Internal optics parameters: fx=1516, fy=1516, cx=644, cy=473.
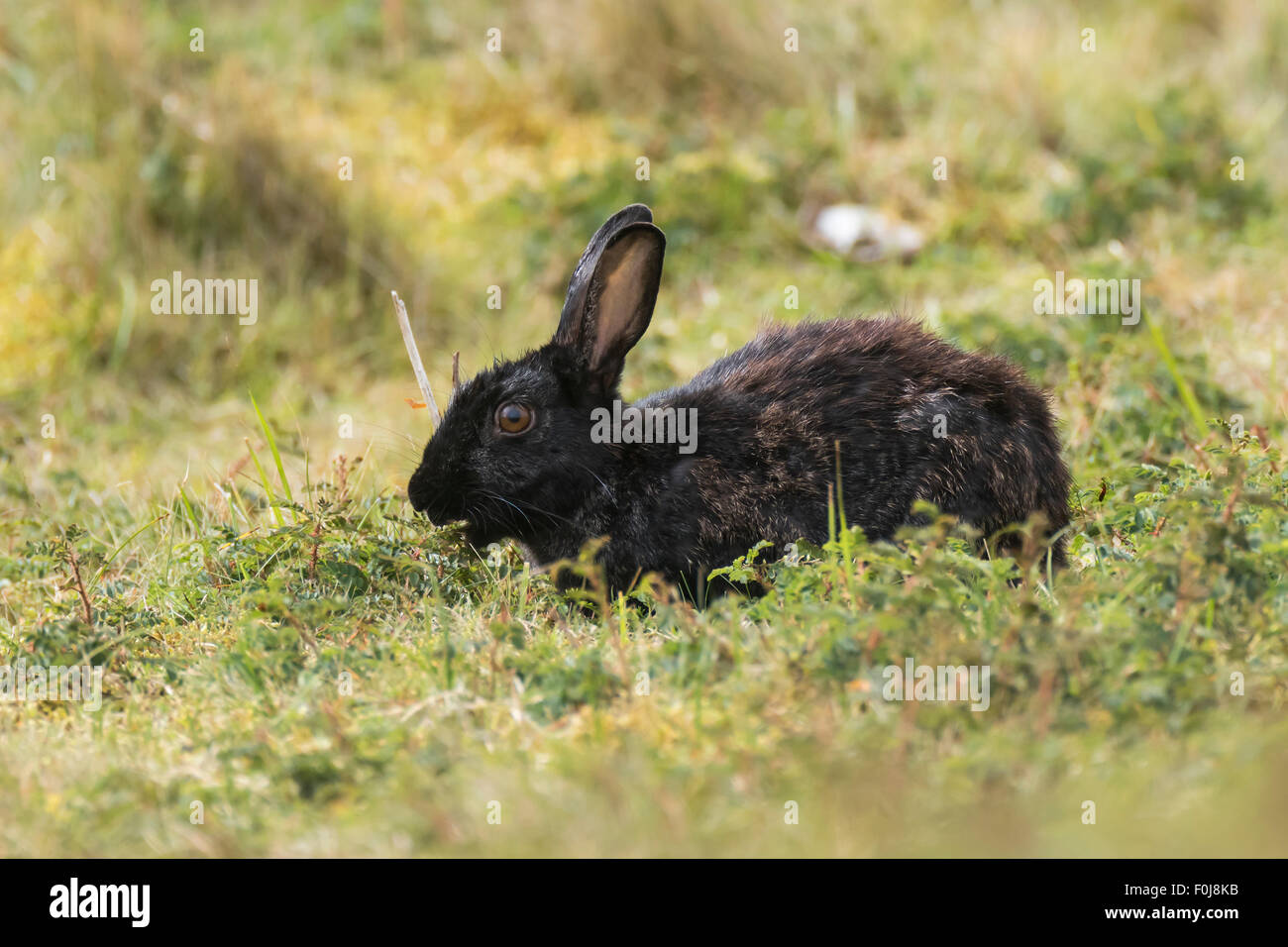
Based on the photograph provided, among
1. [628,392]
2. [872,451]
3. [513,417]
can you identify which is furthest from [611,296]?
[628,392]

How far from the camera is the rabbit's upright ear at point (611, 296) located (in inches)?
210

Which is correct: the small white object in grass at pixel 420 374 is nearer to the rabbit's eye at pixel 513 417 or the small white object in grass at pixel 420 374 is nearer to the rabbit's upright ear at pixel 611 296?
the rabbit's eye at pixel 513 417

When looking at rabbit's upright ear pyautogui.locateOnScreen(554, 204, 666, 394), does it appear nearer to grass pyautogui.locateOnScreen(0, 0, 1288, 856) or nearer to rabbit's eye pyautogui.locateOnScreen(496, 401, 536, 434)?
rabbit's eye pyautogui.locateOnScreen(496, 401, 536, 434)

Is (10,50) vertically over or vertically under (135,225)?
over

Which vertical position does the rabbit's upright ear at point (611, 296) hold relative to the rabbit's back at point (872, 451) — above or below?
above

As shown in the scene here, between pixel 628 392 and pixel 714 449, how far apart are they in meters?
2.20

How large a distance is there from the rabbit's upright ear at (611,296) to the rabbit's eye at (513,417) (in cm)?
28

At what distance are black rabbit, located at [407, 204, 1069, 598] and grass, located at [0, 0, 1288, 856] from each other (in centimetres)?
24

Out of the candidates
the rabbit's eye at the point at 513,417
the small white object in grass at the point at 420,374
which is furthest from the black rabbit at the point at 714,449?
the small white object in grass at the point at 420,374

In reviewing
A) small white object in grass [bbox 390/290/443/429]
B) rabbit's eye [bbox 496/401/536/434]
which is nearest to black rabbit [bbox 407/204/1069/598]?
rabbit's eye [bbox 496/401/536/434]

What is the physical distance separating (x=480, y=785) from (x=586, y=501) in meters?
2.08

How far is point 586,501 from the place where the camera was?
5.41 meters
